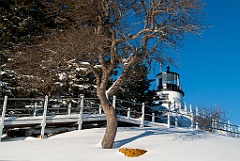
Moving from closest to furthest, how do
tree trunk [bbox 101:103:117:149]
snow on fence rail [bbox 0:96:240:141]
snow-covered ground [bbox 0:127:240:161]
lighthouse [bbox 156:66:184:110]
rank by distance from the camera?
1. snow-covered ground [bbox 0:127:240:161]
2. tree trunk [bbox 101:103:117:149]
3. snow on fence rail [bbox 0:96:240:141]
4. lighthouse [bbox 156:66:184:110]

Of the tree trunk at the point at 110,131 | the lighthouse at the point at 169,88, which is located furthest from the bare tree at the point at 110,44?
the lighthouse at the point at 169,88

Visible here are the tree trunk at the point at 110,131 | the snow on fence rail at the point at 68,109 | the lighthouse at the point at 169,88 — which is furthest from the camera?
the lighthouse at the point at 169,88

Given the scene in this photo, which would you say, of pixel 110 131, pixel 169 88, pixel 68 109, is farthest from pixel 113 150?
pixel 169 88

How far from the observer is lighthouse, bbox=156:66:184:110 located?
34094mm

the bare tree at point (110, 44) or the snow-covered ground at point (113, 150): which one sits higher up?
the bare tree at point (110, 44)

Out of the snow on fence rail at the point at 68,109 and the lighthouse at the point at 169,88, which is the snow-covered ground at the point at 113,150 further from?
the lighthouse at the point at 169,88

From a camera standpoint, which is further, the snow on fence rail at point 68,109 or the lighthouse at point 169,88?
the lighthouse at point 169,88

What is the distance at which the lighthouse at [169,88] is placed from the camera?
34094 millimetres

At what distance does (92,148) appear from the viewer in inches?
327

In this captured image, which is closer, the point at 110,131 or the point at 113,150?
the point at 113,150

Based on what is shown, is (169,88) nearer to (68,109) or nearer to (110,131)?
(68,109)

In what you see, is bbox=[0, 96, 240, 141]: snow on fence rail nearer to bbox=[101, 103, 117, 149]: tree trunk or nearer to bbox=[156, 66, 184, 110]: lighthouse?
bbox=[101, 103, 117, 149]: tree trunk

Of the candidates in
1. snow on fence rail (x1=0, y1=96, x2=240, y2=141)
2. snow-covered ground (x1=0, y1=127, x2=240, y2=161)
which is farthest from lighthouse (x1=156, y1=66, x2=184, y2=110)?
snow-covered ground (x1=0, y1=127, x2=240, y2=161)

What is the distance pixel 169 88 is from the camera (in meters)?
34.4
